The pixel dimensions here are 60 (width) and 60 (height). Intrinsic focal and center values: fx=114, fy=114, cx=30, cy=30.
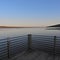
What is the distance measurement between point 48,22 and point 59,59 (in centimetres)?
832

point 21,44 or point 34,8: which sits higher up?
point 34,8

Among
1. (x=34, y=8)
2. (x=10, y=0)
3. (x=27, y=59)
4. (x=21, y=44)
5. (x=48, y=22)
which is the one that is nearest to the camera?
(x=27, y=59)

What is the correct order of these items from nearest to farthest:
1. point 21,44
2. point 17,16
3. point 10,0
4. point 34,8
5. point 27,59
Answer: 1. point 27,59
2. point 21,44
3. point 10,0
4. point 34,8
5. point 17,16

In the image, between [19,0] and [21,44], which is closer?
[21,44]

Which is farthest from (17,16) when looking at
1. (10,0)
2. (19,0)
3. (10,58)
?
(10,58)

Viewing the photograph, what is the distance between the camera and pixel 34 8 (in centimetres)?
956

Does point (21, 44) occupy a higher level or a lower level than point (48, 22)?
lower

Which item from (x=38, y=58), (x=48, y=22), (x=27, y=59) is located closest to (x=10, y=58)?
(x=27, y=59)

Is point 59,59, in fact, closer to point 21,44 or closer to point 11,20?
point 21,44

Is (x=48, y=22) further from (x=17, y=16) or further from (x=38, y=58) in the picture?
(x=38, y=58)

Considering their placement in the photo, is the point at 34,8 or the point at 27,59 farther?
the point at 34,8

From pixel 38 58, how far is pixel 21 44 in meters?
1.39

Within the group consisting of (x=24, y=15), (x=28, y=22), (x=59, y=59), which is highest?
(x=24, y=15)

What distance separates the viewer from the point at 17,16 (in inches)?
430
